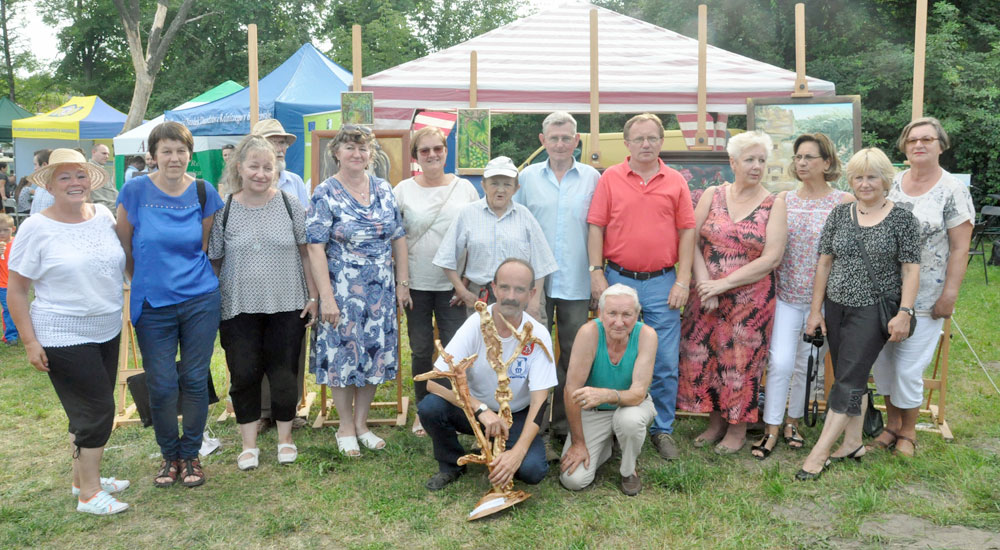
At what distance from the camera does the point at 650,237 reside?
3.73 m

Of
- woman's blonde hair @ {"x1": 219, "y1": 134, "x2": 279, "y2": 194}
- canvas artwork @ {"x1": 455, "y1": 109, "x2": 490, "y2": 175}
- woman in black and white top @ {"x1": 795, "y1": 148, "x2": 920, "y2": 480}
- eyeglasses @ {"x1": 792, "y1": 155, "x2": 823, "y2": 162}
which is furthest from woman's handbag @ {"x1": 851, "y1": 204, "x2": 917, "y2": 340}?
woman's blonde hair @ {"x1": 219, "y1": 134, "x2": 279, "y2": 194}

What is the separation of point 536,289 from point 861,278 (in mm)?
1611

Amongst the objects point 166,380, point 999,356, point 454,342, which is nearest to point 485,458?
point 454,342

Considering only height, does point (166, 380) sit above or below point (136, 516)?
above

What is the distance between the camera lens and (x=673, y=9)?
17.4m

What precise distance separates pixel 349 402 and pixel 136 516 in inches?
45.6

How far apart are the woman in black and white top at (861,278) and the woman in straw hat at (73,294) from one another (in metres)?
3.34

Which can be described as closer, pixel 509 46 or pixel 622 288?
pixel 622 288

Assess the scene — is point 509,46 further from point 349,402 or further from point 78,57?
point 78,57

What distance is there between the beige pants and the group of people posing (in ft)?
0.04

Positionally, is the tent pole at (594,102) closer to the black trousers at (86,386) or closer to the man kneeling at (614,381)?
the man kneeling at (614,381)

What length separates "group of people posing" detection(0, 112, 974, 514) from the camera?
130 inches

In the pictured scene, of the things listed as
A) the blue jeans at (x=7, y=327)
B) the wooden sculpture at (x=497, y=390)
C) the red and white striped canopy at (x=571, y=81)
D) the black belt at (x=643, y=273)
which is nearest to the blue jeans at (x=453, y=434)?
the wooden sculpture at (x=497, y=390)

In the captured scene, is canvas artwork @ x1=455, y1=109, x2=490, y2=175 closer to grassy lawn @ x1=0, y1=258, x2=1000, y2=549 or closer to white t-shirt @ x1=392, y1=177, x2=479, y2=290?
white t-shirt @ x1=392, y1=177, x2=479, y2=290
